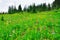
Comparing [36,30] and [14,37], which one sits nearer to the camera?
[14,37]

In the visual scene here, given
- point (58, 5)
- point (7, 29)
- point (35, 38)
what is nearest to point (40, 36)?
point (35, 38)

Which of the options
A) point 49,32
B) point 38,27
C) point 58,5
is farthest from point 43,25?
point 58,5

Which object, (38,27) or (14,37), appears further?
(38,27)

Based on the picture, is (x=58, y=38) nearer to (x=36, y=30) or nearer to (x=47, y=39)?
(x=47, y=39)

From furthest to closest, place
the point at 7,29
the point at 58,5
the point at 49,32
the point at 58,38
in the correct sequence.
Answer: the point at 58,5, the point at 7,29, the point at 49,32, the point at 58,38

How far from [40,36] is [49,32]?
5.37ft

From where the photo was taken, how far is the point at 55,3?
70.5 meters

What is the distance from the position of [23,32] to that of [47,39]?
3.16 meters

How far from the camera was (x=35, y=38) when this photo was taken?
775 inches

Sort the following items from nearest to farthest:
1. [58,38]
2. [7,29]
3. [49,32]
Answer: [58,38] < [49,32] < [7,29]

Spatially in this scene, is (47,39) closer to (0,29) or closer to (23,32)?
(23,32)

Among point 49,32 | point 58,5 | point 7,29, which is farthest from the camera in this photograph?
point 58,5

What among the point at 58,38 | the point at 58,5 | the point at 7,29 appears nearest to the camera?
the point at 58,38

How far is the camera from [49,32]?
21.5m
